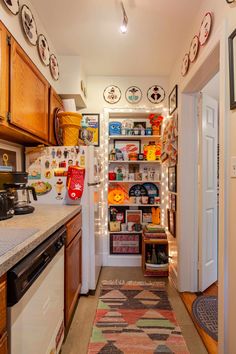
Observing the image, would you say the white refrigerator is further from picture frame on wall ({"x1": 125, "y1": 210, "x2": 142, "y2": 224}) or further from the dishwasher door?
picture frame on wall ({"x1": 125, "y1": 210, "x2": 142, "y2": 224})

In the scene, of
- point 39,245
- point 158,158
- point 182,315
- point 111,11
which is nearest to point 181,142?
point 158,158

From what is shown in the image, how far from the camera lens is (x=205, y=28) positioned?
1.68 meters

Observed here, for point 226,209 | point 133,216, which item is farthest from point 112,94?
point 226,209

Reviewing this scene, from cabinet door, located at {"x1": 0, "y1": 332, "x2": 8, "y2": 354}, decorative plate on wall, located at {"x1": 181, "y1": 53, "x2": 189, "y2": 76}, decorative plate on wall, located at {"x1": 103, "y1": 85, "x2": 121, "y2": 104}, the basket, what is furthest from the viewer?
decorative plate on wall, located at {"x1": 103, "y1": 85, "x2": 121, "y2": 104}

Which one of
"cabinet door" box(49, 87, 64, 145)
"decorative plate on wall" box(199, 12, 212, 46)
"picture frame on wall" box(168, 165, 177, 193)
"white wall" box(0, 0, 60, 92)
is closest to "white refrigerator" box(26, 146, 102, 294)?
"cabinet door" box(49, 87, 64, 145)

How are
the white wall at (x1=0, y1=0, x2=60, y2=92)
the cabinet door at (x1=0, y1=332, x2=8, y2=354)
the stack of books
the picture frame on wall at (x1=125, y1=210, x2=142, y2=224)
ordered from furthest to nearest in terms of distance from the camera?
the picture frame on wall at (x1=125, y1=210, x2=142, y2=224)
the stack of books
the white wall at (x1=0, y1=0, x2=60, y2=92)
the cabinet door at (x1=0, y1=332, x2=8, y2=354)

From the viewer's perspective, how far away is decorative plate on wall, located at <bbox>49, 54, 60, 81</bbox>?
2.31 m

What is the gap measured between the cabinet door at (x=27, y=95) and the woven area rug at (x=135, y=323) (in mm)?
1631

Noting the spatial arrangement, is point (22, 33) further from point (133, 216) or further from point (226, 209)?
point (133, 216)

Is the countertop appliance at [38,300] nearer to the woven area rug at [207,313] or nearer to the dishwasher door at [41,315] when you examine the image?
the dishwasher door at [41,315]

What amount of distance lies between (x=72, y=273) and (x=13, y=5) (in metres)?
1.93

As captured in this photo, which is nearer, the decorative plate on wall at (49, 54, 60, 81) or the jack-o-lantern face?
the decorative plate on wall at (49, 54, 60, 81)

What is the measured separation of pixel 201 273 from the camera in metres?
2.30

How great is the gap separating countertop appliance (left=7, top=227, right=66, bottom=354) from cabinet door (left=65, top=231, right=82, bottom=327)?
146 mm
